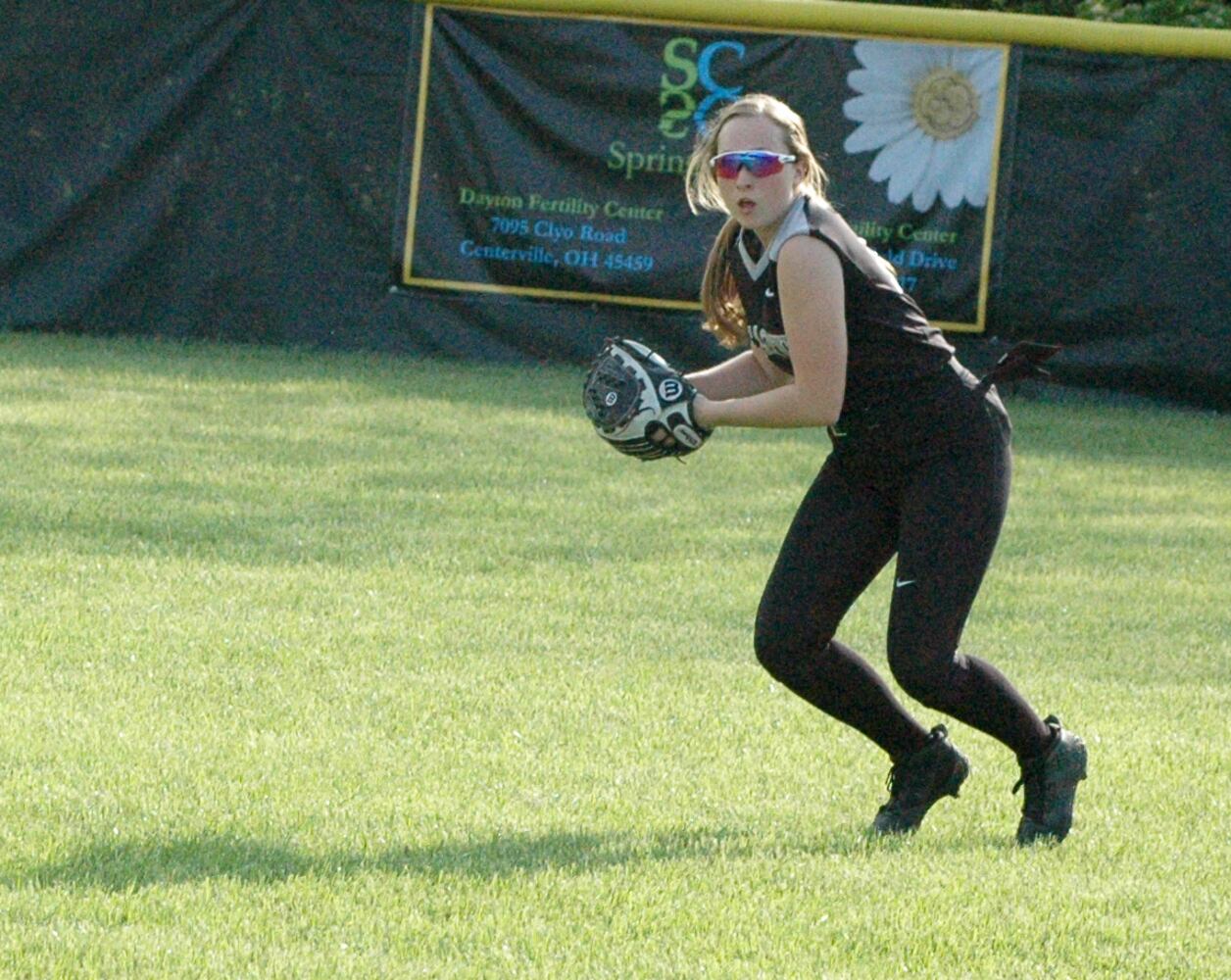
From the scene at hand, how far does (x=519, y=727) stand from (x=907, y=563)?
1.43 m

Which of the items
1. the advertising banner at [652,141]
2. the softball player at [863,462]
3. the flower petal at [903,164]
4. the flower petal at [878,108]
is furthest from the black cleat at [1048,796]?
the flower petal at [878,108]

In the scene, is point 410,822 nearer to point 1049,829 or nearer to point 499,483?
point 1049,829

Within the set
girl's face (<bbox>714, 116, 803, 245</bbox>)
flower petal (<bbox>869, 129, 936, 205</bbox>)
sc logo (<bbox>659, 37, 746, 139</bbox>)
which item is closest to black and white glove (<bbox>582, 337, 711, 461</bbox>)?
girl's face (<bbox>714, 116, 803, 245</bbox>)

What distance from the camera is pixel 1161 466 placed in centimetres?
1153

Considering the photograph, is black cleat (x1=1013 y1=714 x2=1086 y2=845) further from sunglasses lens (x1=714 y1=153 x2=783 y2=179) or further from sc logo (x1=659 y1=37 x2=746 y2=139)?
sc logo (x1=659 y1=37 x2=746 y2=139)

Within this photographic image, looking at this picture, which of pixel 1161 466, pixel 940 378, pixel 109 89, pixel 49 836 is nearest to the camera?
pixel 49 836

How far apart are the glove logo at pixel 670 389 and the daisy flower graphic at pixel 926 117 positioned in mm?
9259

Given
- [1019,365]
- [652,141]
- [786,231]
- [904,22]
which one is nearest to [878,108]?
[904,22]

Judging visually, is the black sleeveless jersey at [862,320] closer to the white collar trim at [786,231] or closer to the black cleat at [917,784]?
the white collar trim at [786,231]

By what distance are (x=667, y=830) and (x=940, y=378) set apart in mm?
1232

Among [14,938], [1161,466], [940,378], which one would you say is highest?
[940,378]

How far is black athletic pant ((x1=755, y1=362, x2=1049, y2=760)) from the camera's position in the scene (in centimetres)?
467

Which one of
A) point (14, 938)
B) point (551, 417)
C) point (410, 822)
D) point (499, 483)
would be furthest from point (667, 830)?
point (551, 417)

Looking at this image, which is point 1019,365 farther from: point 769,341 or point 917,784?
point 917,784
